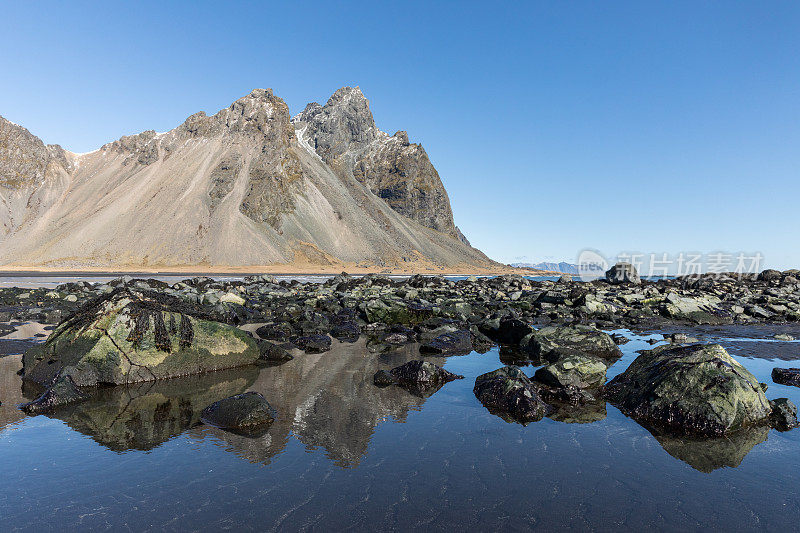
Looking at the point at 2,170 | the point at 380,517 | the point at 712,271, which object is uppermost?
the point at 2,170

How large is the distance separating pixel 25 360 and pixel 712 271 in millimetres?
80774

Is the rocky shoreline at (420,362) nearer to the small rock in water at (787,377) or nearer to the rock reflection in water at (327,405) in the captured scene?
the rock reflection in water at (327,405)

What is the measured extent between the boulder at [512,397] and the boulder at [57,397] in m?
8.90

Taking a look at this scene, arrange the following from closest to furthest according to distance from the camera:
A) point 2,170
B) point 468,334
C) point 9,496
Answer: point 9,496, point 468,334, point 2,170

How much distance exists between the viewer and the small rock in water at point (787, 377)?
35.3 ft

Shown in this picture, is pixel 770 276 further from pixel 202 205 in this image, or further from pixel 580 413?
pixel 202 205

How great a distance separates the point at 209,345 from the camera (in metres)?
11.5

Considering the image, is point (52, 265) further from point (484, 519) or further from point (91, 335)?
A: point (484, 519)

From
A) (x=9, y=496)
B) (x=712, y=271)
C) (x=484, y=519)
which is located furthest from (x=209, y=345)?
(x=712, y=271)

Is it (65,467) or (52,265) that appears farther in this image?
(52,265)

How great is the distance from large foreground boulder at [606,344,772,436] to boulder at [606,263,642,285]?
5303 cm

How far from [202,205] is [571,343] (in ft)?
329

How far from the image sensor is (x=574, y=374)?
33.0ft

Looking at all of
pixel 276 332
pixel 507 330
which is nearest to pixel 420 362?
pixel 507 330
